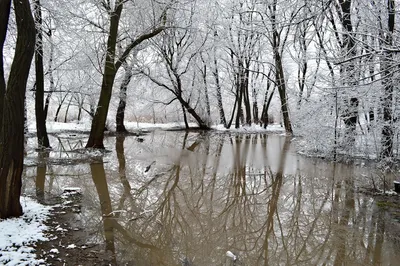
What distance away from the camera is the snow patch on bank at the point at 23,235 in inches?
136

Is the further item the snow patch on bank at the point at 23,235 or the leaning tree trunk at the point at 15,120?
the leaning tree trunk at the point at 15,120

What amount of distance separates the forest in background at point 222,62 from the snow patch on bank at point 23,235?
14.6 feet

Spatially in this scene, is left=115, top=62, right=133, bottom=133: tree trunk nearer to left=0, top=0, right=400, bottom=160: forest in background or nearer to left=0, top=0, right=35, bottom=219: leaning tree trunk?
left=0, top=0, right=400, bottom=160: forest in background

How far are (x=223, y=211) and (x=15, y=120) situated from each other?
3.63 meters

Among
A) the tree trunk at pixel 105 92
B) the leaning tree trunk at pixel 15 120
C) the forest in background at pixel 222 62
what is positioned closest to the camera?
the leaning tree trunk at pixel 15 120

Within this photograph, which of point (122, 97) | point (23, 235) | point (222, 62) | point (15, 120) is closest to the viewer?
point (23, 235)

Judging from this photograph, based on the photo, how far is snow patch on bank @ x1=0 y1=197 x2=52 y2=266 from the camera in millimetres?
3467

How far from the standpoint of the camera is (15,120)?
4.43 metres

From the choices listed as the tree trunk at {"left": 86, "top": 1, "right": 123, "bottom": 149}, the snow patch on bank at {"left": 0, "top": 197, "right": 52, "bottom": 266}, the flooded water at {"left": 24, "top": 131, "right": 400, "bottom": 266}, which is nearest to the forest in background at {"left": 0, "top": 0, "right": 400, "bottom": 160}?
the tree trunk at {"left": 86, "top": 1, "right": 123, "bottom": 149}

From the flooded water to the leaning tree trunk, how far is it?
1025 millimetres

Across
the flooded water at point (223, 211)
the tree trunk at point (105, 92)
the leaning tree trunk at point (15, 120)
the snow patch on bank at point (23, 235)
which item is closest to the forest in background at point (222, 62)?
the tree trunk at point (105, 92)

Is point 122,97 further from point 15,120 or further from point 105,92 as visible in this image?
point 15,120

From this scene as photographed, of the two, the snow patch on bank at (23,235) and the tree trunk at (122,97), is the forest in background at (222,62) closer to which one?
the tree trunk at (122,97)

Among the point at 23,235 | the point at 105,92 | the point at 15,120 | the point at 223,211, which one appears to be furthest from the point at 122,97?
the point at 23,235
